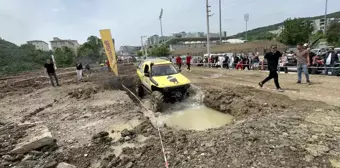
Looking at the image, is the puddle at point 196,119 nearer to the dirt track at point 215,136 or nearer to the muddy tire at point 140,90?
the dirt track at point 215,136

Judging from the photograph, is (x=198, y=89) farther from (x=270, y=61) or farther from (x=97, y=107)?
(x=97, y=107)

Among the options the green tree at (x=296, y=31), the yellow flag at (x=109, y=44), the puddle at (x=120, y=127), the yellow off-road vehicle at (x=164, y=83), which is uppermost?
the green tree at (x=296, y=31)

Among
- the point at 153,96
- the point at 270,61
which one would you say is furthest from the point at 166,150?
the point at 270,61

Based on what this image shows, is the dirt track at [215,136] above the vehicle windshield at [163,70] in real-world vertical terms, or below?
below

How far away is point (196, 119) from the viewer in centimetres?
718

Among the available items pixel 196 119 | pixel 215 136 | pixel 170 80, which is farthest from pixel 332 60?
pixel 215 136

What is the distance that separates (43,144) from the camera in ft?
14.9

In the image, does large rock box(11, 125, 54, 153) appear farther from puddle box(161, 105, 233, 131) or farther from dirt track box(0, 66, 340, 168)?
puddle box(161, 105, 233, 131)

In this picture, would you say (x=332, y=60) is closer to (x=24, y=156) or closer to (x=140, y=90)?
(x=140, y=90)

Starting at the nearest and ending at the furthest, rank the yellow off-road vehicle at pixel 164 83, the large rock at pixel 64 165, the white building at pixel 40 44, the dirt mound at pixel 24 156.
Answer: the large rock at pixel 64 165
the dirt mound at pixel 24 156
the yellow off-road vehicle at pixel 164 83
the white building at pixel 40 44

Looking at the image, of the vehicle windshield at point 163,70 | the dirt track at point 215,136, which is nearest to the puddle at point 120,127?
the dirt track at point 215,136

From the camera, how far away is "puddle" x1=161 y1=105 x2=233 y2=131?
652 cm

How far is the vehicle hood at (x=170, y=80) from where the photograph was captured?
788 centimetres

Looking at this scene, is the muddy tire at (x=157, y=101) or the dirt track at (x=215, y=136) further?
the muddy tire at (x=157, y=101)
